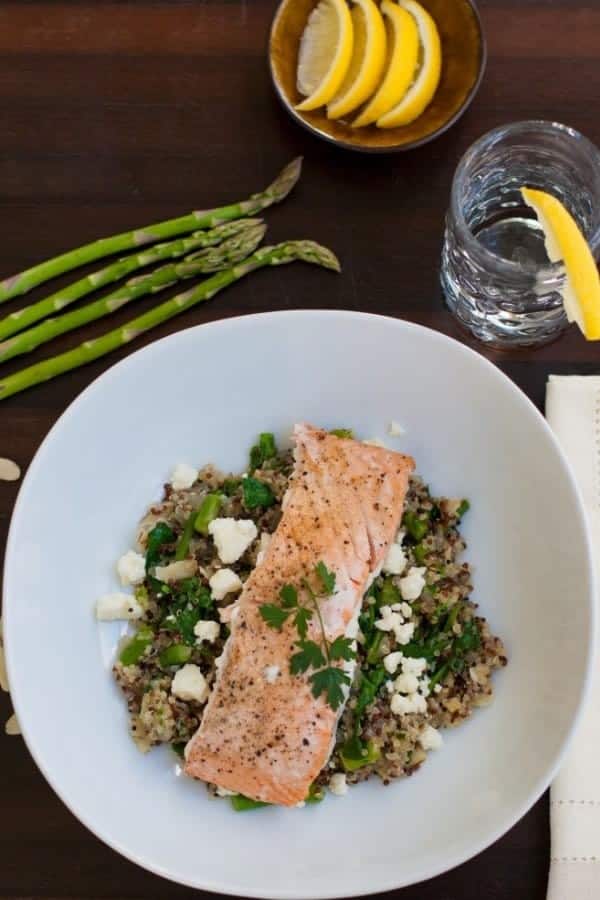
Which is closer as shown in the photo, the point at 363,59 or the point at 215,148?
the point at 363,59

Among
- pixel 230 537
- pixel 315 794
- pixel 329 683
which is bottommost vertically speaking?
pixel 315 794

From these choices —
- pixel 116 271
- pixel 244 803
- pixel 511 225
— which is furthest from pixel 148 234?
pixel 244 803

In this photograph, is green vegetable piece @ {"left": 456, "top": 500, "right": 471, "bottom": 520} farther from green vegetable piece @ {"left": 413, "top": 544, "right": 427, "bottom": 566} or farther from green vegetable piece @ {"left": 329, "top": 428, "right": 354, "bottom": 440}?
green vegetable piece @ {"left": 329, "top": 428, "right": 354, "bottom": 440}

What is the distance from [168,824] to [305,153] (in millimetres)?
1965

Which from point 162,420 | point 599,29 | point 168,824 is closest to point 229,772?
point 168,824

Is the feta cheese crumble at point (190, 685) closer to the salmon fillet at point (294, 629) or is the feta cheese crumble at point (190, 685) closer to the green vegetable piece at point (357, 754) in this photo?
the salmon fillet at point (294, 629)

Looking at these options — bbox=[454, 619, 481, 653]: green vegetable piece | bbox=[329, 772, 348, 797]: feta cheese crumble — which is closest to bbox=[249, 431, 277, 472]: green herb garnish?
bbox=[454, 619, 481, 653]: green vegetable piece

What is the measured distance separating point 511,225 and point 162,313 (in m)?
1.08

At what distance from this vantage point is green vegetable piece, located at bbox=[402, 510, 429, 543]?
8.63 ft

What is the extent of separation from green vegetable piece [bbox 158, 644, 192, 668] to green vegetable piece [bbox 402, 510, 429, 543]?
2.18 feet

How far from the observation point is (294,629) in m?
2.36

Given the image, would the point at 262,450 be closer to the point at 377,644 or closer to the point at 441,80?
the point at 377,644

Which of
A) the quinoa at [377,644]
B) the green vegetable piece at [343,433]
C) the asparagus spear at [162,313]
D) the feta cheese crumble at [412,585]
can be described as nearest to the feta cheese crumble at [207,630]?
the quinoa at [377,644]

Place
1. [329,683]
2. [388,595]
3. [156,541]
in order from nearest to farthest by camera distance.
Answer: [329,683] → [388,595] → [156,541]
